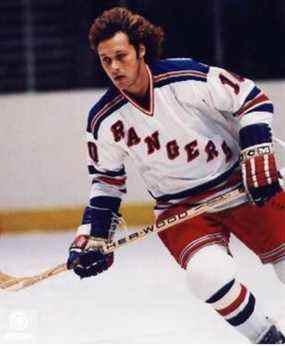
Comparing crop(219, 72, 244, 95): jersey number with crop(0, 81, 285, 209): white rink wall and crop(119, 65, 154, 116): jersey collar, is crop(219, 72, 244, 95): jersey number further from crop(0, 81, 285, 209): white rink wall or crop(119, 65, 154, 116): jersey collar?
crop(0, 81, 285, 209): white rink wall

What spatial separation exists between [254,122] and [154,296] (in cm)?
124

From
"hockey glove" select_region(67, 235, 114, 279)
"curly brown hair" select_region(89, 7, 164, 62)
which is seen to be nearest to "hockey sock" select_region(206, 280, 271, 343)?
"hockey glove" select_region(67, 235, 114, 279)

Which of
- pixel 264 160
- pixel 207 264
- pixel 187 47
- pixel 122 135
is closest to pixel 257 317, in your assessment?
pixel 207 264

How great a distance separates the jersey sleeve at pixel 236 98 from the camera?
2.29m

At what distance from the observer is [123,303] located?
3275 mm

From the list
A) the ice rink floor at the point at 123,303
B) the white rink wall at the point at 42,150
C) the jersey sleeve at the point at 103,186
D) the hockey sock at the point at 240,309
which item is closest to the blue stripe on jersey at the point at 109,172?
the jersey sleeve at the point at 103,186

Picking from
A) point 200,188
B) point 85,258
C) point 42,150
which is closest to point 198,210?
point 200,188

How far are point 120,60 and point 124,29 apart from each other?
0.27 ft

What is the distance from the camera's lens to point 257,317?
91.3 inches

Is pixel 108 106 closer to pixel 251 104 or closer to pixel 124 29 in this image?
pixel 124 29

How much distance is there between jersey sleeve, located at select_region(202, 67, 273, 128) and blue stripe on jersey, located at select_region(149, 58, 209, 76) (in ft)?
0.08

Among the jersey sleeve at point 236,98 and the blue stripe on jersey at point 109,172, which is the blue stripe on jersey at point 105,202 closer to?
the blue stripe on jersey at point 109,172

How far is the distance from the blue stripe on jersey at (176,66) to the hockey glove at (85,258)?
1.31 ft

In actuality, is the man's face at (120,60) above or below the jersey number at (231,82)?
above
